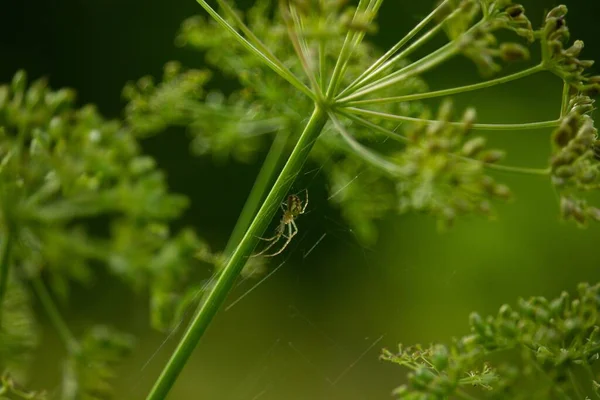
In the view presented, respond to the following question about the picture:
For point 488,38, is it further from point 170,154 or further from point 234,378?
point 170,154

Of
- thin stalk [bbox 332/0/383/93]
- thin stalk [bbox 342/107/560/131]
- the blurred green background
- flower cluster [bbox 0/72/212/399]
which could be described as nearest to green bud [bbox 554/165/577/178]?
thin stalk [bbox 342/107/560/131]

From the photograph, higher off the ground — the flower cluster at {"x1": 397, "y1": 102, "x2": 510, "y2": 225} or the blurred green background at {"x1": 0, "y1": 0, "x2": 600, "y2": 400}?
the flower cluster at {"x1": 397, "y1": 102, "x2": 510, "y2": 225}

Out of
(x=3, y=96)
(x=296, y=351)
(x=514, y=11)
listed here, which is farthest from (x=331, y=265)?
(x=514, y=11)

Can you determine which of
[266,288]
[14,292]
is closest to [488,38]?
[14,292]

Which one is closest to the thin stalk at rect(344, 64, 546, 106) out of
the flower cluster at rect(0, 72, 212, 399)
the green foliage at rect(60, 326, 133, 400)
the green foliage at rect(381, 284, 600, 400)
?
the green foliage at rect(381, 284, 600, 400)

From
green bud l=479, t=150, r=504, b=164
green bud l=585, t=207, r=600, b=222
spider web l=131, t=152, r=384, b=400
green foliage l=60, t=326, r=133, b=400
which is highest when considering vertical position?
green bud l=479, t=150, r=504, b=164

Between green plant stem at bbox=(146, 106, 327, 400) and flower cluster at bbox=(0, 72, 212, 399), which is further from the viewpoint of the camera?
flower cluster at bbox=(0, 72, 212, 399)

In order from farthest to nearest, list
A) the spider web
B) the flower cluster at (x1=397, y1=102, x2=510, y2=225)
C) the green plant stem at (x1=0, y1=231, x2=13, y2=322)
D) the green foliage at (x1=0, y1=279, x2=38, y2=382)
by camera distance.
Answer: the spider web → the green foliage at (x1=0, y1=279, x2=38, y2=382) → the green plant stem at (x1=0, y1=231, x2=13, y2=322) → the flower cluster at (x1=397, y1=102, x2=510, y2=225)

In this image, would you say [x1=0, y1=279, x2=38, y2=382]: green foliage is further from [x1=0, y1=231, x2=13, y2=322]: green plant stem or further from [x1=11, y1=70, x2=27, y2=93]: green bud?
[x1=11, y1=70, x2=27, y2=93]: green bud

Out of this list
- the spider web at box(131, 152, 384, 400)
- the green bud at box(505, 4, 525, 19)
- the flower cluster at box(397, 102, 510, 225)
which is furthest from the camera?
the spider web at box(131, 152, 384, 400)

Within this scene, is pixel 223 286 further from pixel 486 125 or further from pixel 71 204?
pixel 71 204
